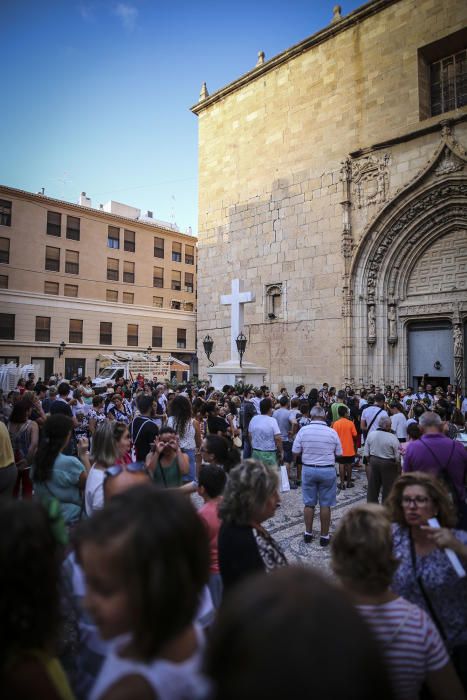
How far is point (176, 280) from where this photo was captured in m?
37.7

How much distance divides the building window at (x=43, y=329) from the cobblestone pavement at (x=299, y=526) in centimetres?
2668

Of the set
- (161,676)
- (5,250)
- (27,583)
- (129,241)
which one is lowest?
(161,676)

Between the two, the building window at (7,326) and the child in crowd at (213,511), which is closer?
the child in crowd at (213,511)

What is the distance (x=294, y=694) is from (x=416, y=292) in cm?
1557

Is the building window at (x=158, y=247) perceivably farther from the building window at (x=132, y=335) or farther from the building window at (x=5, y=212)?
the building window at (x=5, y=212)

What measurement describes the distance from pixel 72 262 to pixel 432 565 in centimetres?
3326

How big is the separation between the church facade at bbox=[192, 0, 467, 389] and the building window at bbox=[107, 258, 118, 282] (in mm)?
18089

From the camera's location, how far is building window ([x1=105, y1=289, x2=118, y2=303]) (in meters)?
33.1

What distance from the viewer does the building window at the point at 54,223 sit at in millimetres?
30594

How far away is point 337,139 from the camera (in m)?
15.7

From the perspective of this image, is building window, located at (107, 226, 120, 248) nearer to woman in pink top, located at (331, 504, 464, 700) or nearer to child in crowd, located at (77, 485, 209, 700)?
woman in pink top, located at (331, 504, 464, 700)

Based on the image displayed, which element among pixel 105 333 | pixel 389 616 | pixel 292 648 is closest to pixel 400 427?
pixel 389 616

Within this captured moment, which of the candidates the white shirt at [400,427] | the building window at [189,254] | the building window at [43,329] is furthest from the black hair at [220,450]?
the building window at [189,254]

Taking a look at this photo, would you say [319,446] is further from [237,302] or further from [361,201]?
[361,201]
